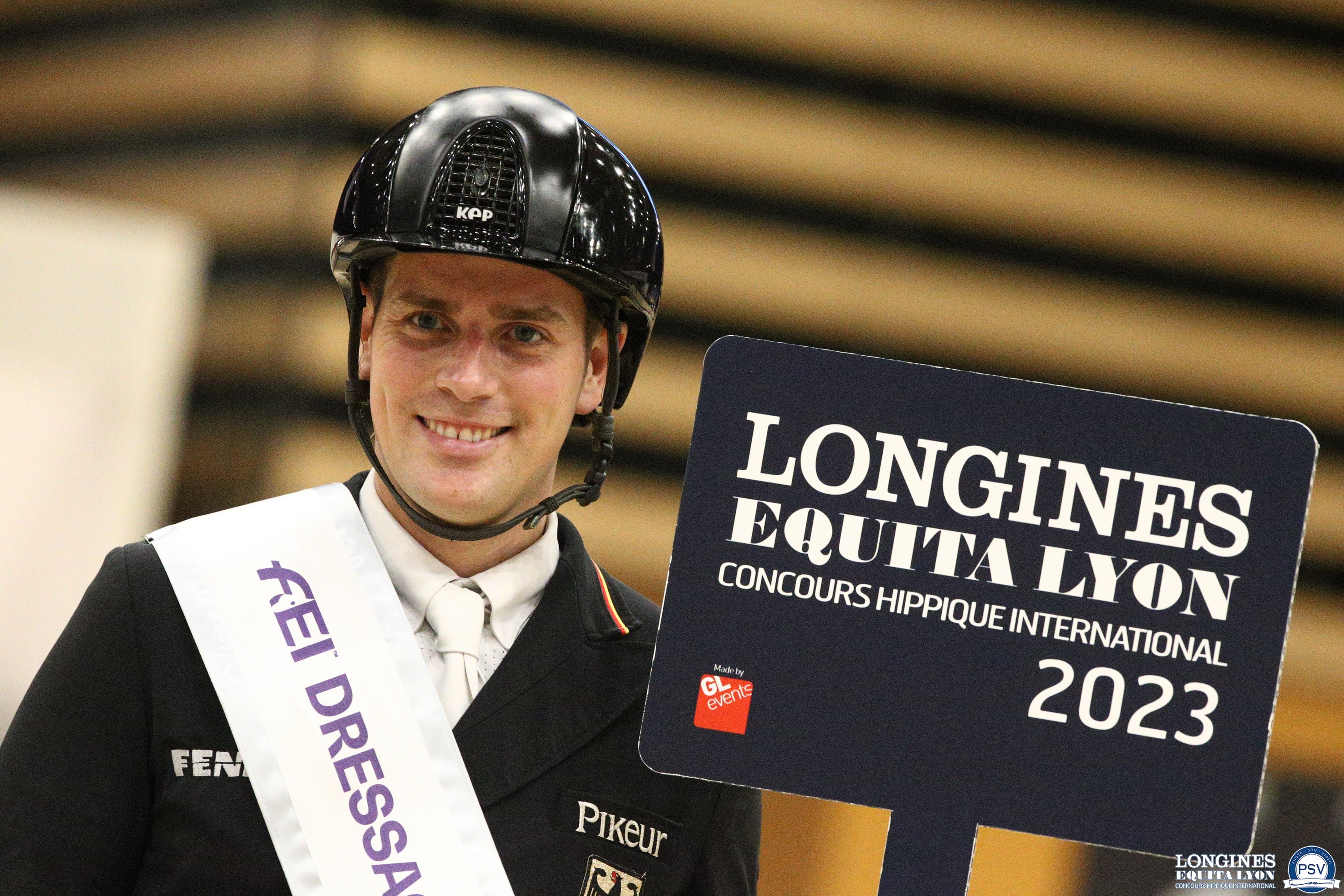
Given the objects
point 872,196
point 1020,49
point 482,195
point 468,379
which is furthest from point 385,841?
point 1020,49

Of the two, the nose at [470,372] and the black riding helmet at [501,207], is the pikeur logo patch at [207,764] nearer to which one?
the black riding helmet at [501,207]

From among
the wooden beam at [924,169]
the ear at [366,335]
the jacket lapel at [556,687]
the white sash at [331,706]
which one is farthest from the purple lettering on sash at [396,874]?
the wooden beam at [924,169]

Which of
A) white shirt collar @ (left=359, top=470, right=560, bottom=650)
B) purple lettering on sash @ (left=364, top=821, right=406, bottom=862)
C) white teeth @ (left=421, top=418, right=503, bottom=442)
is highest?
white teeth @ (left=421, top=418, right=503, bottom=442)

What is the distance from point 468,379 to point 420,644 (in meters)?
0.32

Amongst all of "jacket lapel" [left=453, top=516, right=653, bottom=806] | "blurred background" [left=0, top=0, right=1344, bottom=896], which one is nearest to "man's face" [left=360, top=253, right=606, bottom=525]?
"jacket lapel" [left=453, top=516, right=653, bottom=806]

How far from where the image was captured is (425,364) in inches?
66.4

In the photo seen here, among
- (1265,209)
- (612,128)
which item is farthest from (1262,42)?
(612,128)

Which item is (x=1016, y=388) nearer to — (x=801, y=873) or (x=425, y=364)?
(x=425, y=364)

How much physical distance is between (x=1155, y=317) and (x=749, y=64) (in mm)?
1803

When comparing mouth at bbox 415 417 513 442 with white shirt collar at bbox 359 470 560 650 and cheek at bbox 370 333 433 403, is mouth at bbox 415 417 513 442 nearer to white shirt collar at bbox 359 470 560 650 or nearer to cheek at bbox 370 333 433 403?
cheek at bbox 370 333 433 403

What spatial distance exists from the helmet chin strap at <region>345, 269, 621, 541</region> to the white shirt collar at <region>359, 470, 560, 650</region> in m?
0.03

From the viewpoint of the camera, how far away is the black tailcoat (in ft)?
4.91

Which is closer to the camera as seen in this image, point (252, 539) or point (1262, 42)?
point (252, 539)

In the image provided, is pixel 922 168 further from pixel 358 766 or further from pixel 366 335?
pixel 358 766
